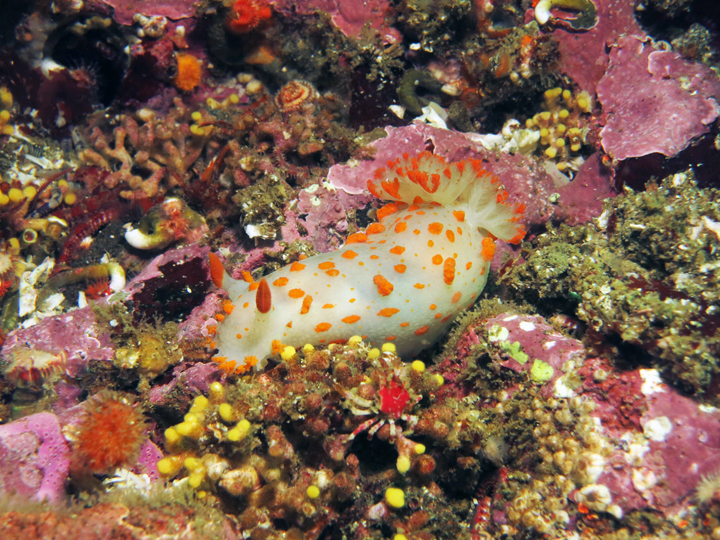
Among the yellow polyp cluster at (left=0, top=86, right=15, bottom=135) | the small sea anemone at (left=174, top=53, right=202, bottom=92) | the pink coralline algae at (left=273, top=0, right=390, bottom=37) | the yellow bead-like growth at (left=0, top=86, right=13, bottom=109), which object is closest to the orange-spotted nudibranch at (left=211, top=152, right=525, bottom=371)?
the pink coralline algae at (left=273, top=0, right=390, bottom=37)

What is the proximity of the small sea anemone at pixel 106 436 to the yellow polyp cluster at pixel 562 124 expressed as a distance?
19.4 ft

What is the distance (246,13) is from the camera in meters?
5.30

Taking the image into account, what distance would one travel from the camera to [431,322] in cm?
370

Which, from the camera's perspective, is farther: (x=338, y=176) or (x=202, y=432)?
(x=338, y=176)

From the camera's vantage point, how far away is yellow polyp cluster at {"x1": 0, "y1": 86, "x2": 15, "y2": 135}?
203 inches

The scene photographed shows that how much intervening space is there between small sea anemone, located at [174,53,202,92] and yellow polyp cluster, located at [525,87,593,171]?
16.5 feet

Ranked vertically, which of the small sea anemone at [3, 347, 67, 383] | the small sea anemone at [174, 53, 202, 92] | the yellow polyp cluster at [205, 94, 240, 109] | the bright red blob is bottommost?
the small sea anemone at [3, 347, 67, 383]

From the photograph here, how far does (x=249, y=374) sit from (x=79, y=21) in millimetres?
5575

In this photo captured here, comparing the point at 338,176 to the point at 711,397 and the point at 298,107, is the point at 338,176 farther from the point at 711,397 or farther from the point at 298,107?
the point at 711,397

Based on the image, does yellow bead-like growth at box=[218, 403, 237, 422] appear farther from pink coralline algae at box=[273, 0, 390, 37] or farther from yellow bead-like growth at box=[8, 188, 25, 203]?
pink coralline algae at box=[273, 0, 390, 37]

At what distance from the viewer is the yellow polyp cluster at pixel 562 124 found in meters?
5.41

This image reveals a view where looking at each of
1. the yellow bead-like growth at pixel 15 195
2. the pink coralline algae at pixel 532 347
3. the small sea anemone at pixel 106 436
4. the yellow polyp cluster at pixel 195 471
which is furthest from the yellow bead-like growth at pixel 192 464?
the yellow bead-like growth at pixel 15 195

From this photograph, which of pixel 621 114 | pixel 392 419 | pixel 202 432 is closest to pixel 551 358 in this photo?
pixel 392 419

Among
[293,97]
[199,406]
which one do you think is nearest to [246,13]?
[293,97]
